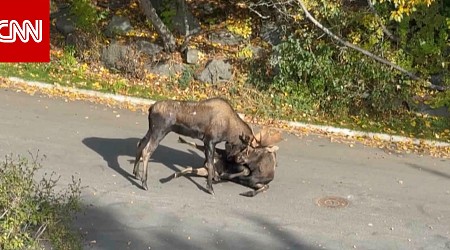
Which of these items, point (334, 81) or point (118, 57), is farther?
point (118, 57)

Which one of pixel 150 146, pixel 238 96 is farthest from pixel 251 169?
pixel 238 96

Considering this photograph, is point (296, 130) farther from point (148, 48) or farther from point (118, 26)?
point (118, 26)

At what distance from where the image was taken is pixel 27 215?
7.62 meters

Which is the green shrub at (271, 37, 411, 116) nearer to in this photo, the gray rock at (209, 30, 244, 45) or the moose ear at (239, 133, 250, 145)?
the gray rock at (209, 30, 244, 45)

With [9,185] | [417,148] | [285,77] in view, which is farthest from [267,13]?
[9,185]

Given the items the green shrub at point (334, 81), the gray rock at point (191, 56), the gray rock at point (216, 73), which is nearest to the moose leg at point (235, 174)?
the green shrub at point (334, 81)

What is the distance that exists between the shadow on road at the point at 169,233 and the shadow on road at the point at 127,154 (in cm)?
186

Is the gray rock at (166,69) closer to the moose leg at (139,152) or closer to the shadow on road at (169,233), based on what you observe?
the moose leg at (139,152)

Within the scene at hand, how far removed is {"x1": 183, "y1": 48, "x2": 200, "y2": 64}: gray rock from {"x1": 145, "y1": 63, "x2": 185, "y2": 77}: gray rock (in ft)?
0.88

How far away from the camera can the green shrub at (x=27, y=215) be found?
7.55m

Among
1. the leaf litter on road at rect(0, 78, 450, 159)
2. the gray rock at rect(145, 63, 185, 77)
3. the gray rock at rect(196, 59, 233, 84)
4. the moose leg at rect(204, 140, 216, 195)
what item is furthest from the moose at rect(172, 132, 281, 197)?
the gray rock at rect(145, 63, 185, 77)

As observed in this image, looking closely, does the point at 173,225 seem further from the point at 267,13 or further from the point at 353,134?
the point at 267,13

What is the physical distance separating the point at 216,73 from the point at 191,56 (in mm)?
1042

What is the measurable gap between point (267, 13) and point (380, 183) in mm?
8811
